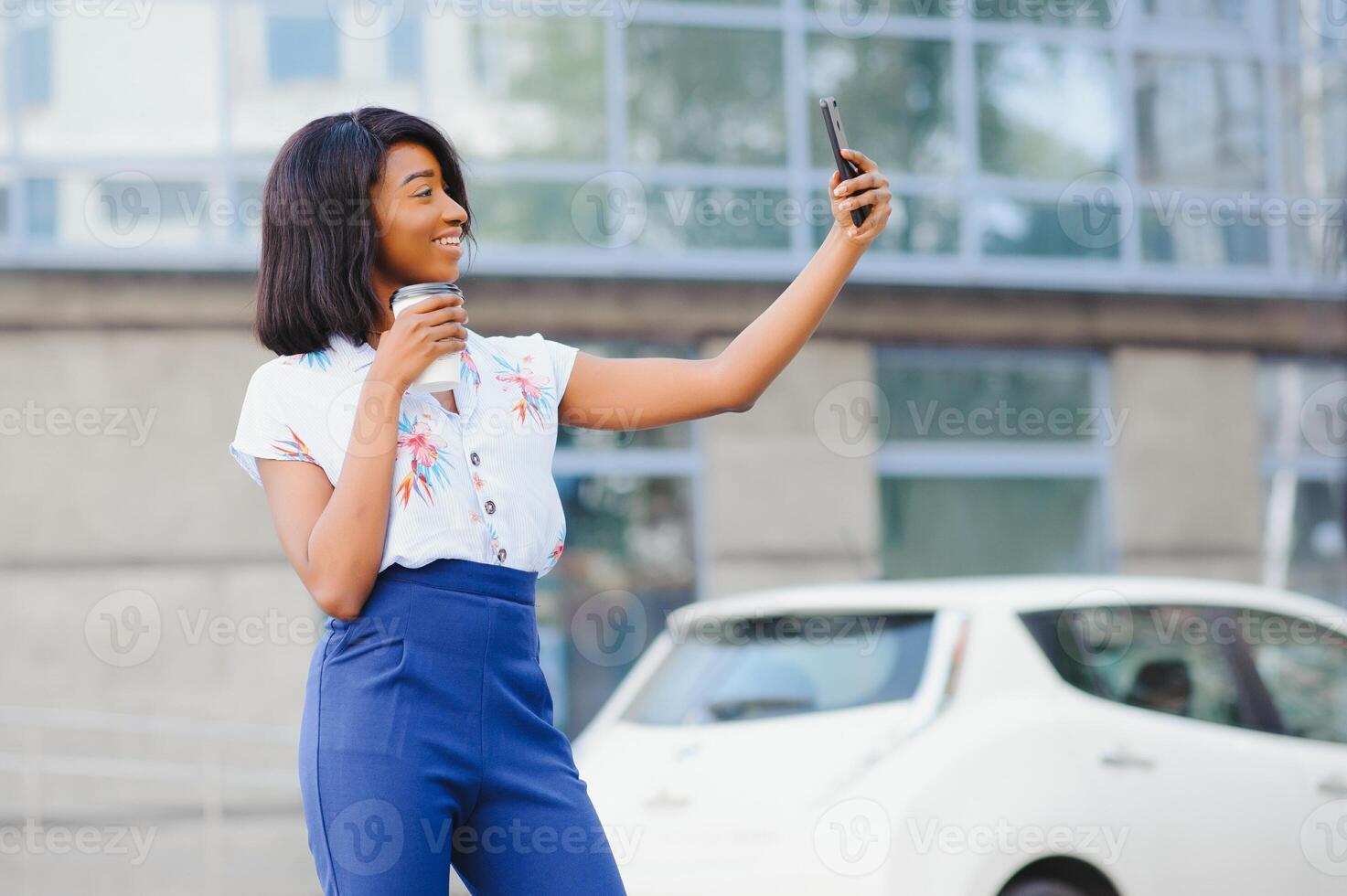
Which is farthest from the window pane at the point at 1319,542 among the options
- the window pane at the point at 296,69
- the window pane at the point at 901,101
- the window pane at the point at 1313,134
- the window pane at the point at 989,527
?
the window pane at the point at 296,69

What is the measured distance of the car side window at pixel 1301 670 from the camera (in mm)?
5074

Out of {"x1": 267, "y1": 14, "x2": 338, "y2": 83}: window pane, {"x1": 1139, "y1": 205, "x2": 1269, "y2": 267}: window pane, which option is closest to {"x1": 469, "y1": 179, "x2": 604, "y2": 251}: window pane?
{"x1": 267, "y1": 14, "x2": 338, "y2": 83}: window pane

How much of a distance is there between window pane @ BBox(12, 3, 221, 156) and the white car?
6.08 m

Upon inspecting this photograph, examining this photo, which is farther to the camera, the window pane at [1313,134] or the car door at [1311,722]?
the window pane at [1313,134]

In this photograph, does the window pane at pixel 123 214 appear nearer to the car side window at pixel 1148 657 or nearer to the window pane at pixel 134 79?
the window pane at pixel 134 79

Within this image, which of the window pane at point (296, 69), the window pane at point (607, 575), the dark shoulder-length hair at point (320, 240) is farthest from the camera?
the window pane at point (607, 575)

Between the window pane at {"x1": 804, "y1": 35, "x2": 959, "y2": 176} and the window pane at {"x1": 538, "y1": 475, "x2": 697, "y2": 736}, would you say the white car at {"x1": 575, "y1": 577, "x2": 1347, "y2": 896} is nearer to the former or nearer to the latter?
the window pane at {"x1": 538, "y1": 475, "x2": 697, "y2": 736}

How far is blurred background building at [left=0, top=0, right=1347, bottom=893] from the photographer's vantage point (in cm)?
936

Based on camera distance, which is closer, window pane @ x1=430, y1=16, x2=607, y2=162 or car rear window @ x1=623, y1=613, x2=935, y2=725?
car rear window @ x1=623, y1=613, x2=935, y2=725

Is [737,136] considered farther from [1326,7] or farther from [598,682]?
[1326,7]

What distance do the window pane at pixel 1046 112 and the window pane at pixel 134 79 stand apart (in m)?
5.25

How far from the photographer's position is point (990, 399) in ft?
35.8

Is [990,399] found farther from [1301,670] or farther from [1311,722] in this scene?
[1311,722]

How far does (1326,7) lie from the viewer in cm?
1163
